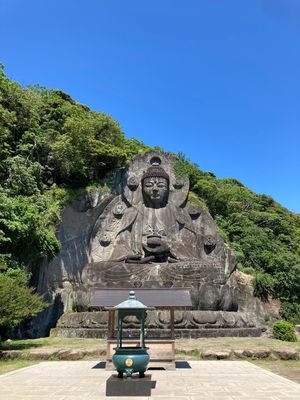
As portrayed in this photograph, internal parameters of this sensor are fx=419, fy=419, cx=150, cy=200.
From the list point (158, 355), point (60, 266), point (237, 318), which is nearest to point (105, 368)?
point (158, 355)

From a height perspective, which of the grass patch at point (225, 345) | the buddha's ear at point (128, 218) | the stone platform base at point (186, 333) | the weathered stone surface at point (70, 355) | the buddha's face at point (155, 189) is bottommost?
the weathered stone surface at point (70, 355)

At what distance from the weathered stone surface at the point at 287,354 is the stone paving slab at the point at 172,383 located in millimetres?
1352

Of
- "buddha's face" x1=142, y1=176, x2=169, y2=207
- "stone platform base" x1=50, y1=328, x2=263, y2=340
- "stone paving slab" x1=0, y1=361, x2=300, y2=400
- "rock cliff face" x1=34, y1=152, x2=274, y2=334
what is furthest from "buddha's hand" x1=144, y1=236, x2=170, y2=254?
"stone paving slab" x1=0, y1=361, x2=300, y2=400

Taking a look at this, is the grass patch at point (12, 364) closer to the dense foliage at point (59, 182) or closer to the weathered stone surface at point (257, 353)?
the dense foliage at point (59, 182)

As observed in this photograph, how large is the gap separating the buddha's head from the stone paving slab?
1178 centimetres

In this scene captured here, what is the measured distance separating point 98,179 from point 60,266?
523 cm

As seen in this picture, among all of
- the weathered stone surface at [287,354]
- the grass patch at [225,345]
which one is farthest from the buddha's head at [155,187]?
the weathered stone surface at [287,354]

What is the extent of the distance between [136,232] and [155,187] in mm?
2378

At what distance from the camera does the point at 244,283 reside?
22000mm

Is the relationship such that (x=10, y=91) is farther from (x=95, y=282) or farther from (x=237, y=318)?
(x=237, y=318)

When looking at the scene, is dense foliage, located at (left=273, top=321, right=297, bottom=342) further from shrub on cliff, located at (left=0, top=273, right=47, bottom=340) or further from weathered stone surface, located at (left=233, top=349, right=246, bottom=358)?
shrub on cliff, located at (left=0, top=273, right=47, bottom=340)

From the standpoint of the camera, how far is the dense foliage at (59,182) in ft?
53.0

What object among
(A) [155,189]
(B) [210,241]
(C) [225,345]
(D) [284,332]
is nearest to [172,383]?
(C) [225,345]

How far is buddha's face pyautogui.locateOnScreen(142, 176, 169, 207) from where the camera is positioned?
20469 mm
